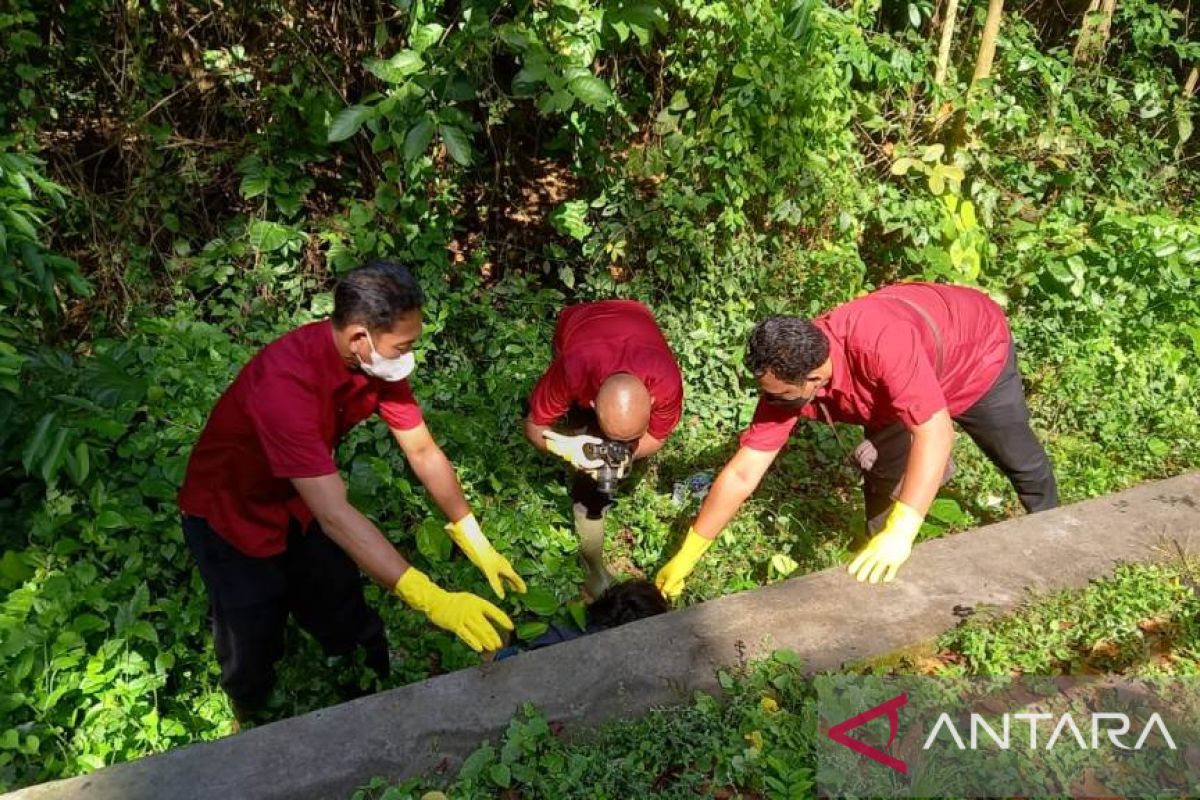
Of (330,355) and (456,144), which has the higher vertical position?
(456,144)

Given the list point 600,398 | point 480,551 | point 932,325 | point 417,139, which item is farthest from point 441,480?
point 932,325

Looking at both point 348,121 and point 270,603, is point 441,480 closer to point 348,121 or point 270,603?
point 270,603

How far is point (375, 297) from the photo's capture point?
236 centimetres

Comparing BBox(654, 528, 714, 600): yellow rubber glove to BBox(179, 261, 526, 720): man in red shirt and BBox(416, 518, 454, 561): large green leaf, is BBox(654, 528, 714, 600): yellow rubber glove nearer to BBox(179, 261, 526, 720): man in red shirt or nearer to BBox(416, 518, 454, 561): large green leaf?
BBox(179, 261, 526, 720): man in red shirt

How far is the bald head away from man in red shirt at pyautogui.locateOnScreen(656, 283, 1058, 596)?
1.27 ft

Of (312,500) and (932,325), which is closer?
(312,500)

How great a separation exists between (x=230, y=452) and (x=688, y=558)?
1666 millimetres

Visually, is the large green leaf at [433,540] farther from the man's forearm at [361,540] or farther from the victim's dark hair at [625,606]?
the man's forearm at [361,540]

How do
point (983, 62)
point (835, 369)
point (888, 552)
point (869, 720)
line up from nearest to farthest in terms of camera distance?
point (869, 720) < point (888, 552) < point (835, 369) < point (983, 62)

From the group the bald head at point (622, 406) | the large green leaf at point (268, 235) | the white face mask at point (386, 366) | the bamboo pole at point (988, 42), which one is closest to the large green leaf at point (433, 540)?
the bald head at point (622, 406)

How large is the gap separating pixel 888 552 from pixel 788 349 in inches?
29.4

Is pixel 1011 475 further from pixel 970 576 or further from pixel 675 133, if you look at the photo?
pixel 675 133

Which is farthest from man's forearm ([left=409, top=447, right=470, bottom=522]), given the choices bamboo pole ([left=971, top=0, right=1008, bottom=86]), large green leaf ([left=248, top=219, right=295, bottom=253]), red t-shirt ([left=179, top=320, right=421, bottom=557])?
bamboo pole ([left=971, top=0, right=1008, bottom=86])

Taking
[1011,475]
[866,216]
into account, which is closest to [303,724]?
[1011,475]
